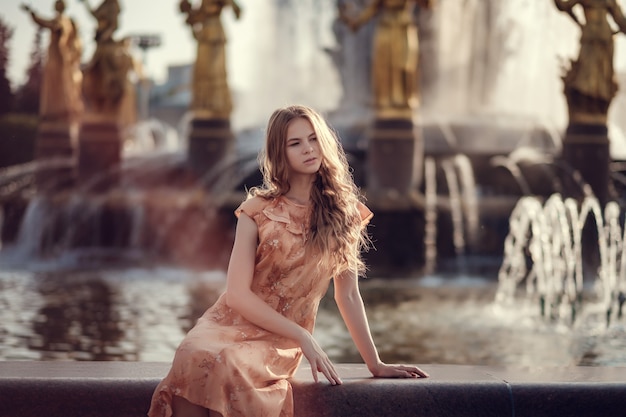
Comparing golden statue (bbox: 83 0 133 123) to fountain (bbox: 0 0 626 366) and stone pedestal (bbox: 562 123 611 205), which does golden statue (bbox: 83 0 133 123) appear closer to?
fountain (bbox: 0 0 626 366)

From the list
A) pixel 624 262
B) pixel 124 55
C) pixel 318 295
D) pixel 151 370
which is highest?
pixel 124 55

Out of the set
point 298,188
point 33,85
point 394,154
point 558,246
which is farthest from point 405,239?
point 33,85

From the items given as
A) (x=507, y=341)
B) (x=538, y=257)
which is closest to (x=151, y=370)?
(x=507, y=341)

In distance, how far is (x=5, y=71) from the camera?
3297 centimetres

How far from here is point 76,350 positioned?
8.27 m

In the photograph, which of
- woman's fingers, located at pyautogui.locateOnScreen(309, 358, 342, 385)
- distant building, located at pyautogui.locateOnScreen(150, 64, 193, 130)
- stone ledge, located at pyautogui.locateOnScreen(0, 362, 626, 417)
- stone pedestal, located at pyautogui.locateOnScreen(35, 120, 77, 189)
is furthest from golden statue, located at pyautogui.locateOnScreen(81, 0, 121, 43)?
distant building, located at pyautogui.locateOnScreen(150, 64, 193, 130)

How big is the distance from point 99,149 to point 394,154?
5.88 meters

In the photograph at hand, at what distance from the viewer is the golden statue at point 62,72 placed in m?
22.0

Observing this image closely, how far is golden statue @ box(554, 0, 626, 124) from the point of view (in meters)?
16.1

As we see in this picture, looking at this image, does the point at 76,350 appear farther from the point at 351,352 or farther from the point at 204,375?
the point at 204,375

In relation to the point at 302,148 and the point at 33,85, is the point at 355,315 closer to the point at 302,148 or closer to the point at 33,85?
the point at 302,148

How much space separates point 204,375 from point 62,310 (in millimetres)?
7348

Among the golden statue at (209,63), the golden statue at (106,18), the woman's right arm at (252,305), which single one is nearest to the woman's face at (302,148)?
the woman's right arm at (252,305)

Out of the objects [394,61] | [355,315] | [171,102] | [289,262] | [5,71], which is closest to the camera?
[289,262]
